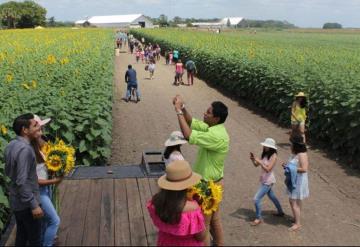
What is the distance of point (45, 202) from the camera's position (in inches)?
232

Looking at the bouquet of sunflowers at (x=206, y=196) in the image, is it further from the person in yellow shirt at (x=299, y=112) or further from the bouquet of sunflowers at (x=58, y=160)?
the person in yellow shirt at (x=299, y=112)

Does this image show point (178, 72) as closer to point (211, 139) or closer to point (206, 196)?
point (211, 139)

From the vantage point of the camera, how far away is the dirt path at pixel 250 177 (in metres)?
7.87

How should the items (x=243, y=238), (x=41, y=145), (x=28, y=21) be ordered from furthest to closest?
(x=28, y=21) < (x=243, y=238) < (x=41, y=145)

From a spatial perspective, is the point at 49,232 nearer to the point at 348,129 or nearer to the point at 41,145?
the point at 41,145

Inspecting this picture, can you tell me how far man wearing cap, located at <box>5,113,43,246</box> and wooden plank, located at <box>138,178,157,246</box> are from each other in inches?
52.2

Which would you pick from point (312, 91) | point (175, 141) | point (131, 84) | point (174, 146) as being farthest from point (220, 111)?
point (131, 84)

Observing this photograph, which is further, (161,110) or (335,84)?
(161,110)

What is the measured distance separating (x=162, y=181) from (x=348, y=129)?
899cm

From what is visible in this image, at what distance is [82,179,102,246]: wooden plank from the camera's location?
6.08 m

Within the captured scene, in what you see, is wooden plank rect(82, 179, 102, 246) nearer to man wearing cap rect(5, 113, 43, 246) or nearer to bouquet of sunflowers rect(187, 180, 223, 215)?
man wearing cap rect(5, 113, 43, 246)

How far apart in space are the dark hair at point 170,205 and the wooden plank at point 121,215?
1788mm

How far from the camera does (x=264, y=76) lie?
1928 centimetres

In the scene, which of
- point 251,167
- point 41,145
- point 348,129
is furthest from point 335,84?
point 41,145
